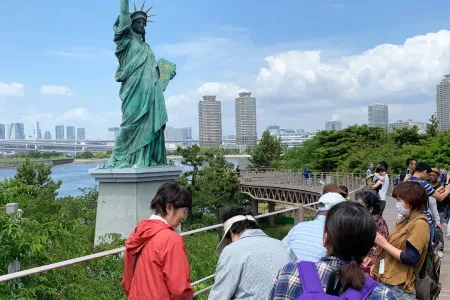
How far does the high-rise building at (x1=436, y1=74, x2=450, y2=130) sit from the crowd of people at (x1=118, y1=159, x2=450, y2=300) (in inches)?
3353

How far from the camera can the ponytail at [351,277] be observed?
1.64 metres

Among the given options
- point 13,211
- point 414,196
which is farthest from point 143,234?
point 13,211

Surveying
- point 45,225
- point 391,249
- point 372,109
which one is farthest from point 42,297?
point 372,109

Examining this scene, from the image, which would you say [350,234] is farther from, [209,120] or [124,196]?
[209,120]

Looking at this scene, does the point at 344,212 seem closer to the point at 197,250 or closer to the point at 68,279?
the point at 68,279

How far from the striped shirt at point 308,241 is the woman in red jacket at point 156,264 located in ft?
2.29

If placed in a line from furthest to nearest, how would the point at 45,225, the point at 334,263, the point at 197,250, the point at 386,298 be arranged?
1. the point at 197,250
2. the point at 45,225
3. the point at 334,263
4. the point at 386,298

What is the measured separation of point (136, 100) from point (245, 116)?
16559 cm

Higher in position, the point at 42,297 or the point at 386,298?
the point at 386,298

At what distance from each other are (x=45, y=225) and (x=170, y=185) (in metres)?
2.38

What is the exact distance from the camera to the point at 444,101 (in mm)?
81625

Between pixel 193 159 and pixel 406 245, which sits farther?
pixel 193 159

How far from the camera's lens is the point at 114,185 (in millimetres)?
12266

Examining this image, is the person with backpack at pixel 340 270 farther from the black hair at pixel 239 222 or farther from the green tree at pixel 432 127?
the green tree at pixel 432 127
